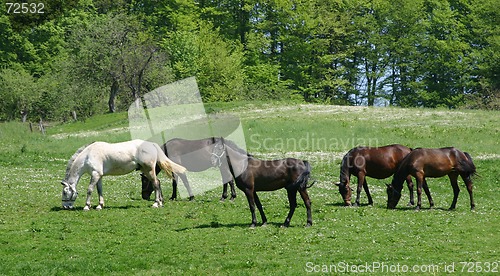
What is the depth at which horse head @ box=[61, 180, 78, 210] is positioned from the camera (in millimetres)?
23141

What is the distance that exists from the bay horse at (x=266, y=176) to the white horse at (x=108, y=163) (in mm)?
4672

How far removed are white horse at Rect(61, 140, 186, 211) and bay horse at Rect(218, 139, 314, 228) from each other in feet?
15.3

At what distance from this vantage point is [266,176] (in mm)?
Answer: 20047

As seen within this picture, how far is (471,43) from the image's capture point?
97.9 m

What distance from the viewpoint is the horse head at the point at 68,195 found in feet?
75.9

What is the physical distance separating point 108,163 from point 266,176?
684cm

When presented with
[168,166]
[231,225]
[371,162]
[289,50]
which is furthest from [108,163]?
[289,50]

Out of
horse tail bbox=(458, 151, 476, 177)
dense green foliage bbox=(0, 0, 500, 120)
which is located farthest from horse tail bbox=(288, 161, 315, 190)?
dense green foliage bbox=(0, 0, 500, 120)

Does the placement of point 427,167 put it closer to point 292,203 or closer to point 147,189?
point 292,203

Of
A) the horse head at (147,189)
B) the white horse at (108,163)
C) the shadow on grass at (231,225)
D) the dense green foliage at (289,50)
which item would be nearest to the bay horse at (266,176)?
the shadow on grass at (231,225)

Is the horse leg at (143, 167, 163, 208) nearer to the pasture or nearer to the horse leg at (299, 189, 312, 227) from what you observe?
the pasture

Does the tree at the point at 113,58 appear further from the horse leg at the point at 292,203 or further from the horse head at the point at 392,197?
the horse leg at the point at 292,203

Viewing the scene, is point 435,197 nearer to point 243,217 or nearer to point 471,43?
point 243,217

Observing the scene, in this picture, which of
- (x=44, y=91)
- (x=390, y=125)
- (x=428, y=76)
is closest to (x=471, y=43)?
(x=428, y=76)
